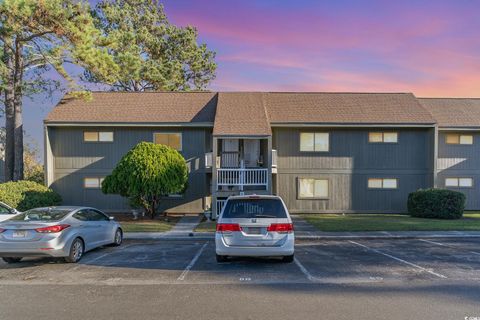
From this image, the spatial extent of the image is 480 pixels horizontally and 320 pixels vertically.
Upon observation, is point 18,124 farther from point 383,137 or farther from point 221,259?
point 383,137

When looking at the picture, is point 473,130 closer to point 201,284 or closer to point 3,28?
point 201,284

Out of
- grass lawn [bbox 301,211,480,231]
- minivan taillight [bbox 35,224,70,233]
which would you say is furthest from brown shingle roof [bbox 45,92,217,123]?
minivan taillight [bbox 35,224,70,233]

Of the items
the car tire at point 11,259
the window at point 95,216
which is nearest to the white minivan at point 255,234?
the window at point 95,216

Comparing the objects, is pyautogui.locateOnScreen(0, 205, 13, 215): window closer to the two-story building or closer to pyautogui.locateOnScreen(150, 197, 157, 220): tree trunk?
pyautogui.locateOnScreen(150, 197, 157, 220): tree trunk

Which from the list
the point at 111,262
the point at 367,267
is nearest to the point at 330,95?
the point at 367,267

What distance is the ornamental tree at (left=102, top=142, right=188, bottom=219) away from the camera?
1766 cm

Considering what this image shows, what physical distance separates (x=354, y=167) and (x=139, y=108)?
12689 millimetres

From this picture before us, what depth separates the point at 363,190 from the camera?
22.1 metres

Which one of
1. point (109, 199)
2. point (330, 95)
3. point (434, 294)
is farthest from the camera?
point (330, 95)

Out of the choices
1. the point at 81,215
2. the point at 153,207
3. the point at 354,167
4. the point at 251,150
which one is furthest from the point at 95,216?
the point at 354,167

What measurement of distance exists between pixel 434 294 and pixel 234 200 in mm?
4587

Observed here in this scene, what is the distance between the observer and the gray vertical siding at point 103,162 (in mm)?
21719

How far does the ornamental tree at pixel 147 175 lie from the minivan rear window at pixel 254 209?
8994 mm

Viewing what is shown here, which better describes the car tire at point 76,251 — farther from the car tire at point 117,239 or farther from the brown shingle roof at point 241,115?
the brown shingle roof at point 241,115
